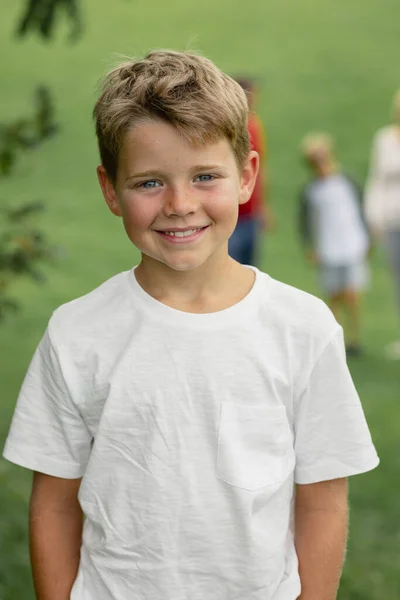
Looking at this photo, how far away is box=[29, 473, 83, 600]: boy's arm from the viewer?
1.84 m

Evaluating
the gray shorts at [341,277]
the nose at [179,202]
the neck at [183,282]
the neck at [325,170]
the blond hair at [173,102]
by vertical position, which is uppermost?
the blond hair at [173,102]

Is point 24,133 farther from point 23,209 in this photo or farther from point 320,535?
point 320,535

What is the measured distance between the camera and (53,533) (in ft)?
6.12

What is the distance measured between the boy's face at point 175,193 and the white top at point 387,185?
17.7 ft

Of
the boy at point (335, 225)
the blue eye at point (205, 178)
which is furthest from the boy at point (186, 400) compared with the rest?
the boy at point (335, 225)

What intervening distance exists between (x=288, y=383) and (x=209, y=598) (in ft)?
1.13

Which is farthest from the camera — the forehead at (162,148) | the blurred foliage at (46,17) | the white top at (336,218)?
the white top at (336,218)

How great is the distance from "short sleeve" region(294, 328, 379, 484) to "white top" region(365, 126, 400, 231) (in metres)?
5.39

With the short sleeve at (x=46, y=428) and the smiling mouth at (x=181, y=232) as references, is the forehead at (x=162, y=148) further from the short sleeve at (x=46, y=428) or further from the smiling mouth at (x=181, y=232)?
the short sleeve at (x=46, y=428)

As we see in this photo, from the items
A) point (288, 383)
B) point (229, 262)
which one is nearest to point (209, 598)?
point (288, 383)

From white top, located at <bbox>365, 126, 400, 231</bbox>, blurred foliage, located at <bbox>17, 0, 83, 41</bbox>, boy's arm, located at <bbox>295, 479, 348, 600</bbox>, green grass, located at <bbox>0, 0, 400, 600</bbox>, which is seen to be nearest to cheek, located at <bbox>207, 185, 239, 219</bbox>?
boy's arm, located at <bbox>295, 479, 348, 600</bbox>

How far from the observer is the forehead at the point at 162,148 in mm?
1724

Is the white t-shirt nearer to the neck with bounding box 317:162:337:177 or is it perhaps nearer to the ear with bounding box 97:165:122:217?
the ear with bounding box 97:165:122:217

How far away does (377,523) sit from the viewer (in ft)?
15.0
